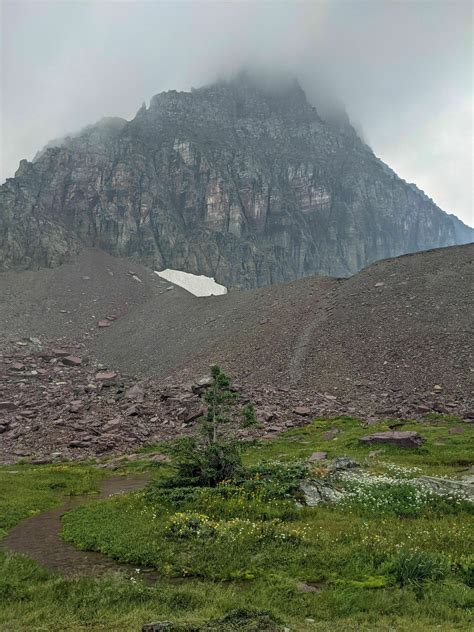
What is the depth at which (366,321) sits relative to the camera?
205ft

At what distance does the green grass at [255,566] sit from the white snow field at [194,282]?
14465 cm

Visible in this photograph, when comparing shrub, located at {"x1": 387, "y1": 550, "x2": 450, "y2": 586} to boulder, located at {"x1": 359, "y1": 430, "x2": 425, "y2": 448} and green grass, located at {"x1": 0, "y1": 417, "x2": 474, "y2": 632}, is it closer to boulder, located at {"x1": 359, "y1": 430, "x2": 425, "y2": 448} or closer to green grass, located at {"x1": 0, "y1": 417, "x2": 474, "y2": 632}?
green grass, located at {"x1": 0, "y1": 417, "x2": 474, "y2": 632}

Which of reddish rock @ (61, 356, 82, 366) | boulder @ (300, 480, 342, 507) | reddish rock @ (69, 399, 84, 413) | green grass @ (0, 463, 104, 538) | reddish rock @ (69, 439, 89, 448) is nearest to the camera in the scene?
boulder @ (300, 480, 342, 507)

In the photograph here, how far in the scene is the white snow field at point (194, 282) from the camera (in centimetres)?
16412

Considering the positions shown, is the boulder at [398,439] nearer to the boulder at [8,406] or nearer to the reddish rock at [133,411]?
the reddish rock at [133,411]

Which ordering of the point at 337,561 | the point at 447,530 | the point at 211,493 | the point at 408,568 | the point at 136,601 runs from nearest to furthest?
1. the point at 136,601
2. the point at 408,568
3. the point at 337,561
4. the point at 447,530
5. the point at 211,493

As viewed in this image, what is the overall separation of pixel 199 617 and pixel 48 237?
15466 cm

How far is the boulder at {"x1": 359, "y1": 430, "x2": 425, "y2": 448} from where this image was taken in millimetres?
31516

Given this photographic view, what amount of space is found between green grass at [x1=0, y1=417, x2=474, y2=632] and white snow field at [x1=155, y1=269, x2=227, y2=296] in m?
145

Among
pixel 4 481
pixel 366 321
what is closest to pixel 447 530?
pixel 4 481

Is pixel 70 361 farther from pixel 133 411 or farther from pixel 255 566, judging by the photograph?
pixel 255 566

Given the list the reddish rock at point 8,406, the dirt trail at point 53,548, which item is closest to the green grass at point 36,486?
the dirt trail at point 53,548

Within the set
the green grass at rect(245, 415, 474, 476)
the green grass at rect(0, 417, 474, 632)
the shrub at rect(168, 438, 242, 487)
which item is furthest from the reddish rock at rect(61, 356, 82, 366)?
the shrub at rect(168, 438, 242, 487)

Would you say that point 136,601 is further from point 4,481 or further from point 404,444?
point 404,444
